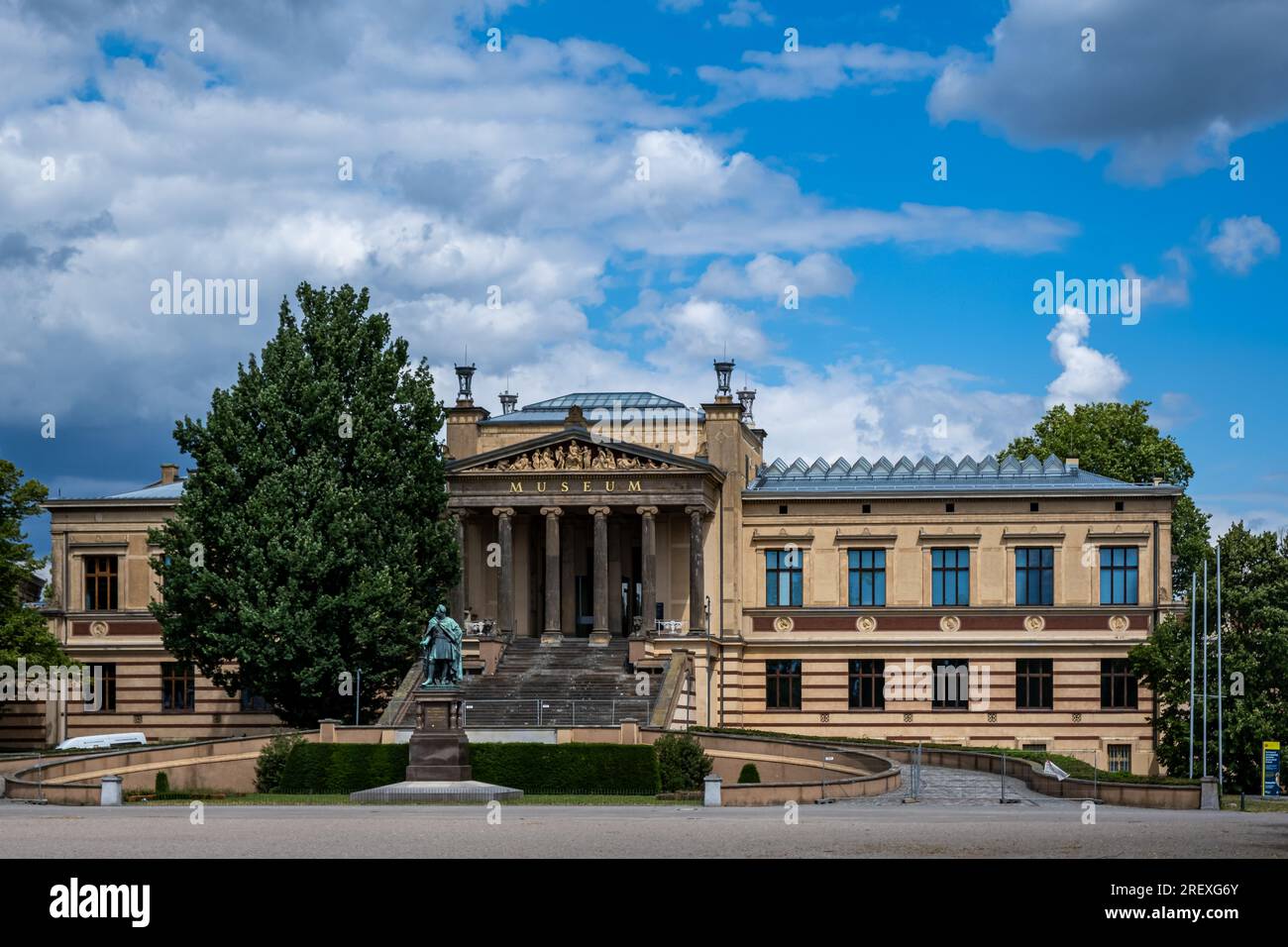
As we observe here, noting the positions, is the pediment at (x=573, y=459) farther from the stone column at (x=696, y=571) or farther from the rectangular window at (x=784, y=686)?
the rectangular window at (x=784, y=686)

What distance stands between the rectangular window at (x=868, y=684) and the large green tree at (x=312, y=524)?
16954mm

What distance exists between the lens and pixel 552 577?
2876 inches

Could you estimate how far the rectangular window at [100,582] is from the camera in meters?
80.2

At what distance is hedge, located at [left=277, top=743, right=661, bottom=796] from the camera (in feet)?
182

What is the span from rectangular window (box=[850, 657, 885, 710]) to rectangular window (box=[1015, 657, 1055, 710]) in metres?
5.30

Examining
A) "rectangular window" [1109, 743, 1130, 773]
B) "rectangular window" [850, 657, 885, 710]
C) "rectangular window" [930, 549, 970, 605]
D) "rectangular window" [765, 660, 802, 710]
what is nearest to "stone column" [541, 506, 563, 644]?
"rectangular window" [765, 660, 802, 710]

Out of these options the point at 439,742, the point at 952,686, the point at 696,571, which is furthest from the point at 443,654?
the point at 952,686

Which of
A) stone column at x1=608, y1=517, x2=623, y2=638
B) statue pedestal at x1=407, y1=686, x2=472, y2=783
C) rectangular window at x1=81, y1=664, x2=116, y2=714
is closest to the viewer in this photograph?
statue pedestal at x1=407, y1=686, x2=472, y2=783

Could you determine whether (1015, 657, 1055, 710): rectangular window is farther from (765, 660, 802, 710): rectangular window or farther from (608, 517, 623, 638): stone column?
(608, 517, 623, 638): stone column

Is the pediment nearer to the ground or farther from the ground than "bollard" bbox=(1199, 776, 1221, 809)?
farther from the ground

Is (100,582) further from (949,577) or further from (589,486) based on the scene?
(949,577)

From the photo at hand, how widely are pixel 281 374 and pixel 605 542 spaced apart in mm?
13868

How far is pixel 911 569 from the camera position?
248 feet
